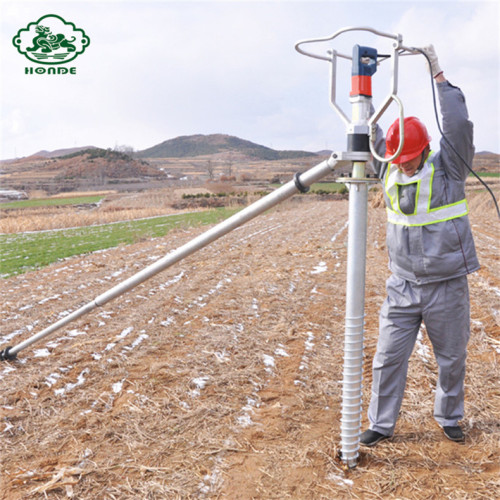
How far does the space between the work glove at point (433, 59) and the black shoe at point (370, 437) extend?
6.85 feet

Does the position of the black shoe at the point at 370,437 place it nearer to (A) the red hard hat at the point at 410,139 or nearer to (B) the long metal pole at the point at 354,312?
(B) the long metal pole at the point at 354,312

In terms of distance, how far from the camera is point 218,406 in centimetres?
323

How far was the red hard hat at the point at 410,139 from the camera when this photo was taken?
2529mm

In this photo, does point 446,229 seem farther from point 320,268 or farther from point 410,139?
point 320,268

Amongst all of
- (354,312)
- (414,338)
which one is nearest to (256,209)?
(354,312)

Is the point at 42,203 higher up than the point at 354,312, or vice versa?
the point at 42,203

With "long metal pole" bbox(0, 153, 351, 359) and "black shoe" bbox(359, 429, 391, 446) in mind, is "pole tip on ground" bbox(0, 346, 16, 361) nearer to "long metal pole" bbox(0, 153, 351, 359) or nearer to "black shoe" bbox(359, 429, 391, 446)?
"long metal pole" bbox(0, 153, 351, 359)

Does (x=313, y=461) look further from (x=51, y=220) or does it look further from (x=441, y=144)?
(x=51, y=220)

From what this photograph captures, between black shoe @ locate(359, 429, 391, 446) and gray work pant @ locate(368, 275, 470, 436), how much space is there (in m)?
0.03

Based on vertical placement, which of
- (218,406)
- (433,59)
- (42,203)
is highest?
(433,59)

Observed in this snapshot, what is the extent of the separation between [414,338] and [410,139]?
3.84ft

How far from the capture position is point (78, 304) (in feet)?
20.9

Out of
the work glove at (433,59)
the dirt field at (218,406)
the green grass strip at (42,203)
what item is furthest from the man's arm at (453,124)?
the green grass strip at (42,203)

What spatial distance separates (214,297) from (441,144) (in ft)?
14.3
